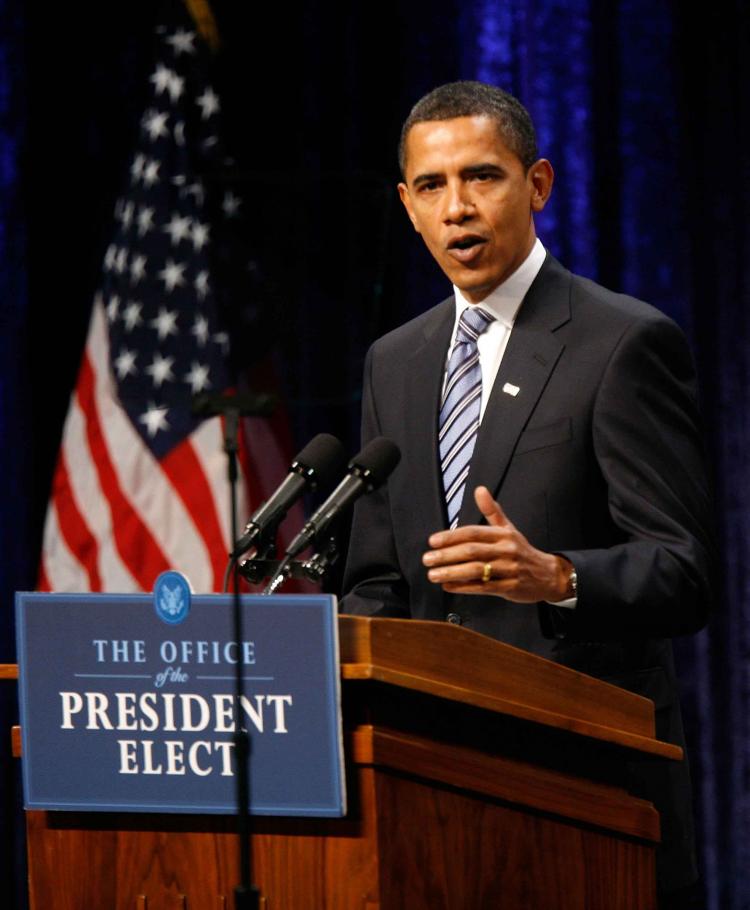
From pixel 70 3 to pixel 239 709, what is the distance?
3.23 meters

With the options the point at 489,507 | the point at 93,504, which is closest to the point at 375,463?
the point at 489,507

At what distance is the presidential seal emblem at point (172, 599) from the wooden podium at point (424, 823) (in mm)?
176

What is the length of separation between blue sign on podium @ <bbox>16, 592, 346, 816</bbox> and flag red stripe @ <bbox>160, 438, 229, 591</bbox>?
222cm

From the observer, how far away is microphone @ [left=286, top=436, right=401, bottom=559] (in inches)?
67.6

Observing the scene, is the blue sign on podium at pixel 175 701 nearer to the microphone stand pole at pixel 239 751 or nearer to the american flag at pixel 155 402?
the microphone stand pole at pixel 239 751

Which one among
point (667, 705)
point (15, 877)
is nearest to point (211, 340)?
point (15, 877)

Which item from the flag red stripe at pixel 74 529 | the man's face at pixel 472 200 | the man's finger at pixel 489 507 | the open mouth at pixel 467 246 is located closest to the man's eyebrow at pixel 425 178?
the man's face at pixel 472 200

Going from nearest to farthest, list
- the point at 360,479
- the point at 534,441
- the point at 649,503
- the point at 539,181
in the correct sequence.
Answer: the point at 360,479 → the point at 649,503 → the point at 534,441 → the point at 539,181

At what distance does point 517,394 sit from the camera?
2193 mm

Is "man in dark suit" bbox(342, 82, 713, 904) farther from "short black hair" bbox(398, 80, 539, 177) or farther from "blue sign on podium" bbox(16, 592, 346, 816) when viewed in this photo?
"blue sign on podium" bbox(16, 592, 346, 816)

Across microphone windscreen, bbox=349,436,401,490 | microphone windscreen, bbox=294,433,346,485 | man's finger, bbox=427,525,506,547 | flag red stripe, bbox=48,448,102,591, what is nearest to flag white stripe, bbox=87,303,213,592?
flag red stripe, bbox=48,448,102,591

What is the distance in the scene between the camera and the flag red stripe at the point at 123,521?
3.98 meters

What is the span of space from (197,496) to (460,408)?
179cm

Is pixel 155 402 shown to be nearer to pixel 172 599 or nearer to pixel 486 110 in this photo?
pixel 486 110
